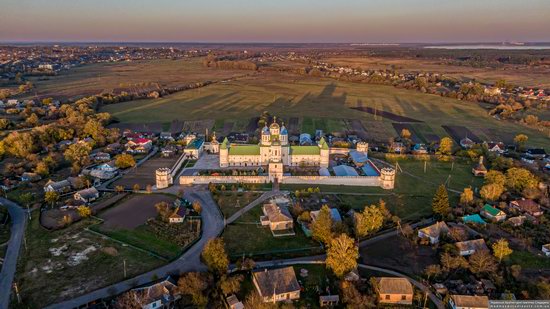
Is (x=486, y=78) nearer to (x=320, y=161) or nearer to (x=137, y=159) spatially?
(x=320, y=161)

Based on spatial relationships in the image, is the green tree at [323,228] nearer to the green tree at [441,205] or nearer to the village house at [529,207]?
the green tree at [441,205]

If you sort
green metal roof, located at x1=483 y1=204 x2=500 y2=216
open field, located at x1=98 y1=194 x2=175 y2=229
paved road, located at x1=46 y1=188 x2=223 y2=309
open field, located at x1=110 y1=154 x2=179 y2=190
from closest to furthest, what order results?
paved road, located at x1=46 y1=188 x2=223 y2=309 → open field, located at x1=98 y1=194 x2=175 y2=229 → green metal roof, located at x1=483 y1=204 x2=500 y2=216 → open field, located at x1=110 y1=154 x2=179 y2=190

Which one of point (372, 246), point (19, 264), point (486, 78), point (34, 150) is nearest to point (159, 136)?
point (34, 150)

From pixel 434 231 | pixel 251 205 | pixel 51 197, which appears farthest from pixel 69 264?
pixel 434 231

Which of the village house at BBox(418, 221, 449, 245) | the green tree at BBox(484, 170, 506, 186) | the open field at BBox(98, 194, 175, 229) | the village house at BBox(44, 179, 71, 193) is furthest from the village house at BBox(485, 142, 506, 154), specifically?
the village house at BBox(44, 179, 71, 193)

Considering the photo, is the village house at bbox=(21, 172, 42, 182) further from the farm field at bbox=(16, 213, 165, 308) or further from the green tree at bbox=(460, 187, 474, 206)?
the green tree at bbox=(460, 187, 474, 206)

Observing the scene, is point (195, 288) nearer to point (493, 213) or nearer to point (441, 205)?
point (441, 205)
